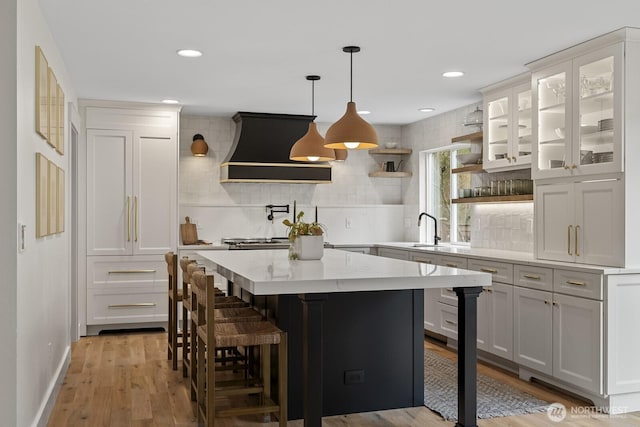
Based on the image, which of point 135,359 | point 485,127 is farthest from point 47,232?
point 485,127

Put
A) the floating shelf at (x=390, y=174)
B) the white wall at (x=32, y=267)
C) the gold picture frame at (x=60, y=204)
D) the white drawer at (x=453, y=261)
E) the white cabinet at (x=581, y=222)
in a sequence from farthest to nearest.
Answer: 1. the floating shelf at (x=390, y=174)
2. the white drawer at (x=453, y=261)
3. the gold picture frame at (x=60, y=204)
4. the white cabinet at (x=581, y=222)
5. the white wall at (x=32, y=267)

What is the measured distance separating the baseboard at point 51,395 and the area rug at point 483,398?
2267mm

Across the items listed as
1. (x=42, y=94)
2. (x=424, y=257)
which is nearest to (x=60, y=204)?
(x=42, y=94)

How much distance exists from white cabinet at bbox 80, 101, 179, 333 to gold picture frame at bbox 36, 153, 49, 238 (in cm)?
281

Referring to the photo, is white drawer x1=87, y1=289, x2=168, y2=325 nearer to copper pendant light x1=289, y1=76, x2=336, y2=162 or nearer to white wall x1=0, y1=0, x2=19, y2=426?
copper pendant light x1=289, y1=76, x2=336, y2=162

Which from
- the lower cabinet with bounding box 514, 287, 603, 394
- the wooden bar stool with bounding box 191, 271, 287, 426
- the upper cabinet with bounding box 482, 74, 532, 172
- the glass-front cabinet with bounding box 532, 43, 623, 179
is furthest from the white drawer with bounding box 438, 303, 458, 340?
the wooden bar stool with bounding box 191, 271, 287, 426

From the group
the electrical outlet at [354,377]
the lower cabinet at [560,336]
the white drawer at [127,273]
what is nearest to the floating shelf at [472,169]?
the lower cabinet at [560,336]

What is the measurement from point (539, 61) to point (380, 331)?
2312 millimetres

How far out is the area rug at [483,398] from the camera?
381 cm

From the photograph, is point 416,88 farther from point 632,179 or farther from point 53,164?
point 53,164

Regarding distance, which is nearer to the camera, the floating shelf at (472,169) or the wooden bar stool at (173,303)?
the wooden bar stool at (173,303)

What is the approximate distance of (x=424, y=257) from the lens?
589cm

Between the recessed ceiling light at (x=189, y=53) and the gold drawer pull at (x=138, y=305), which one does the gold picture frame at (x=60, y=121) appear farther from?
the gold drawer pull at (x=138, y=305)

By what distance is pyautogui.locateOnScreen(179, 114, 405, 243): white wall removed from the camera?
7023mm
